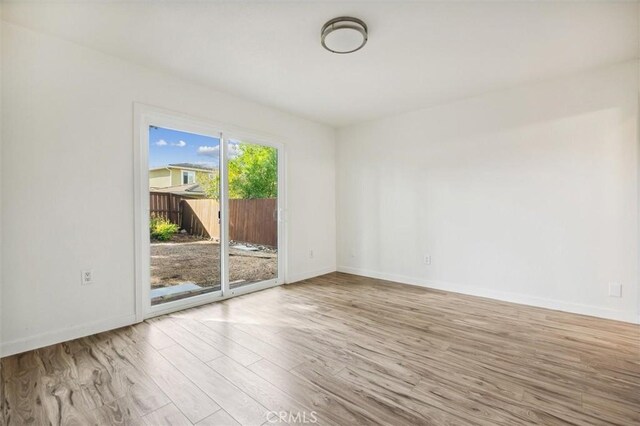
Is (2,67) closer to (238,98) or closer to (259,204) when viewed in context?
(238,98)

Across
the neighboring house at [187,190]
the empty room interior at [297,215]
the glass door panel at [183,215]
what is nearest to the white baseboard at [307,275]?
the empty room interior at [297,215]

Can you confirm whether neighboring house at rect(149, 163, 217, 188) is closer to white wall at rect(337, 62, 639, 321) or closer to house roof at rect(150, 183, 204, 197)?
house roof at rect(150, 183, 204, 197)

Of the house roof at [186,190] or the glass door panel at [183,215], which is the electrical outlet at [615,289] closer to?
the glass door panel at [183,215]

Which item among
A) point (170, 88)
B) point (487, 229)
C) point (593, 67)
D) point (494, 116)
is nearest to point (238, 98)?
point (170, 88)

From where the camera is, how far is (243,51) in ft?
8.58

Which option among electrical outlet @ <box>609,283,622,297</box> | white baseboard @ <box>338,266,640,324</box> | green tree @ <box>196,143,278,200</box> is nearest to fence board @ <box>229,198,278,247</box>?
green tree @ <box>196,143,278,200</box>

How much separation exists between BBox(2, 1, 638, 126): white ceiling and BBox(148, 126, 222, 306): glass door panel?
2.60 feet

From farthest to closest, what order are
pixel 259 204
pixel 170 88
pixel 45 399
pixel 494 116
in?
pixel 259 204 < pixel 494 116 < pixel 170 88 < pixel 45 399

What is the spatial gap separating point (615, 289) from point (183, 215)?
185 inches

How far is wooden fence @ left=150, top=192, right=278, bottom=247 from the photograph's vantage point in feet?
10.4

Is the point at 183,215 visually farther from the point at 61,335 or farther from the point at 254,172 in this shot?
the point at 61,335

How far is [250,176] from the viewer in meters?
3.96

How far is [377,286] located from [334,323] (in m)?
1.52

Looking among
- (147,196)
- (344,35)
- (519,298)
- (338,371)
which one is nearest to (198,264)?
(147,196)
